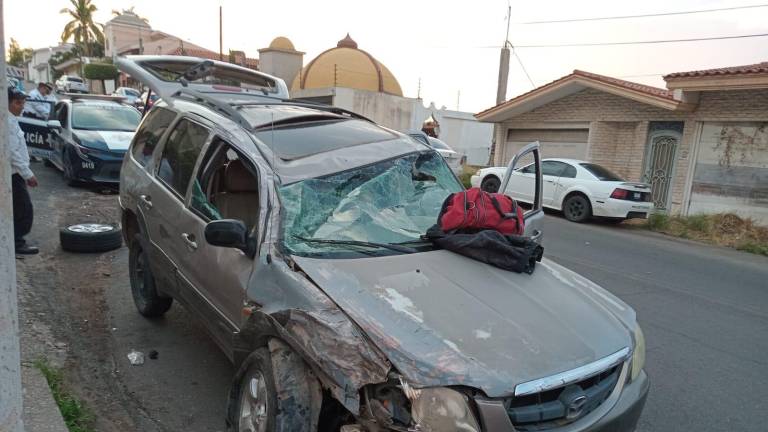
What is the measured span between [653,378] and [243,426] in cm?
314

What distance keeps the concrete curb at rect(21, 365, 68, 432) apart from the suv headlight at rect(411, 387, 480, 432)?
2.02m

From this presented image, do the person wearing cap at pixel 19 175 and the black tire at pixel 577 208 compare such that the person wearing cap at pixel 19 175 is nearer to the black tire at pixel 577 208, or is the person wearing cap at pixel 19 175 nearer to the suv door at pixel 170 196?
the suv door at pixel 170 196

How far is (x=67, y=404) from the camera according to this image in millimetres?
3098

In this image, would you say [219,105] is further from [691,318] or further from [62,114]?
[62,114]

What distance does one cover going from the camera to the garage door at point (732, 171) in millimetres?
12711

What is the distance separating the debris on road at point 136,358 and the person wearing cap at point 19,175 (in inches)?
98.9

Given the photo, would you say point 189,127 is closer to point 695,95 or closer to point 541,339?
point 541,339

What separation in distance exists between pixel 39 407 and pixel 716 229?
1336cm

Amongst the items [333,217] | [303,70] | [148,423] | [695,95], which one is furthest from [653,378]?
[303,70]

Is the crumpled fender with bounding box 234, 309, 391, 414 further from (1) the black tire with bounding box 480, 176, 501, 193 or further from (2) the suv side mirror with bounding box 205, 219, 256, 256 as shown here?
(1) the black tire with bounding box 480, 176, 501, 193

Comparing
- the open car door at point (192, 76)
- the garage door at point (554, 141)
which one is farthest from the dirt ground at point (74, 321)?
the garage door at point (554, 141)

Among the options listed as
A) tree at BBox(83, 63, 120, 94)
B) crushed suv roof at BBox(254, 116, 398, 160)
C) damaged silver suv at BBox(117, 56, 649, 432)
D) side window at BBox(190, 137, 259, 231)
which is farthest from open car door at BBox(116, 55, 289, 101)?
tree at BBox(83, 63, 120, 94)

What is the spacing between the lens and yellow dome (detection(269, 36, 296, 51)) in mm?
36803

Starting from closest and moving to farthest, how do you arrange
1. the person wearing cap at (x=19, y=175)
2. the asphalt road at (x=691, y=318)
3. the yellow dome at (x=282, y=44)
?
1. the asphalt road at (x=691, y=318)
2. the person wearing cap at (x=19, y=175)
3. the yellow dome at (x=282, y=44)
